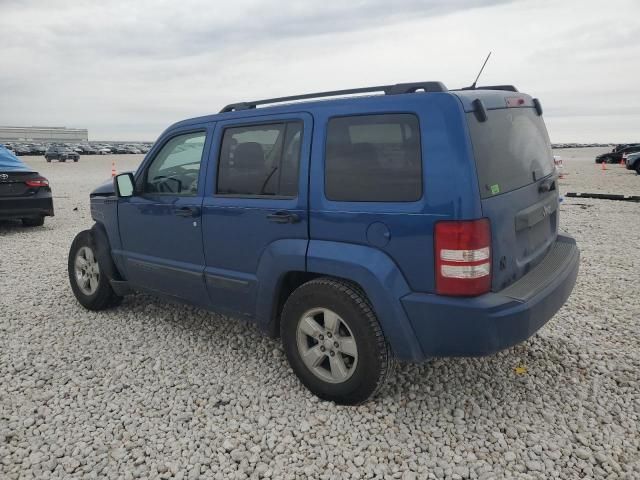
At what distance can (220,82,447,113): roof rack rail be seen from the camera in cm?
293

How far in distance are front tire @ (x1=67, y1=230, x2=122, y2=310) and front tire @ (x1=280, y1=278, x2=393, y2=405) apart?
A: 243cm

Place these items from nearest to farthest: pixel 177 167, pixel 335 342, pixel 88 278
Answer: pixel 335 342 < pixel 177 167 < pixel 88 278

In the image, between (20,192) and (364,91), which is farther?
(20,192)

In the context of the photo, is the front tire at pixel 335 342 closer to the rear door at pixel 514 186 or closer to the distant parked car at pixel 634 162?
the rear door at pixel 514 186

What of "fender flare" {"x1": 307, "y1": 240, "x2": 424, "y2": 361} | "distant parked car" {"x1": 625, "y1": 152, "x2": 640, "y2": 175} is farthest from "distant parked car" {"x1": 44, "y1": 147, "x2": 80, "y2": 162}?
"fender flare" {"x1": 307, "y1": 240, "x2": 424, "y2": 361}

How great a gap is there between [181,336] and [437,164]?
9.25 ft

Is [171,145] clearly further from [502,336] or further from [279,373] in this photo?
[502,336]

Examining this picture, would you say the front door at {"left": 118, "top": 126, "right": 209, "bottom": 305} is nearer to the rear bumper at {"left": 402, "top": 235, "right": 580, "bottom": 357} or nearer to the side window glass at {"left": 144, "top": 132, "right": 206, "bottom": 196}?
the side window glass at {"left": 144, "top": 132, "right": 206, "bottom": 196}

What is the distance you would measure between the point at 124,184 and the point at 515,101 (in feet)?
10.5

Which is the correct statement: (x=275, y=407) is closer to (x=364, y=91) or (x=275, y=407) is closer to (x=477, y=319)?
(x=477, y=319)

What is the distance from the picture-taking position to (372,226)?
9.58 feet

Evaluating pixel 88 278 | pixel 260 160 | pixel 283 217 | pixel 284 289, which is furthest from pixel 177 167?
pixel 88 278

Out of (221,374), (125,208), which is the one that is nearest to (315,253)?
(221,374)

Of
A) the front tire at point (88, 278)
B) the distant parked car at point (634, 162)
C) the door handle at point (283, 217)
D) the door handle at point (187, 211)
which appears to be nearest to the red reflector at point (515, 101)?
the door handle at point (283, 217)
